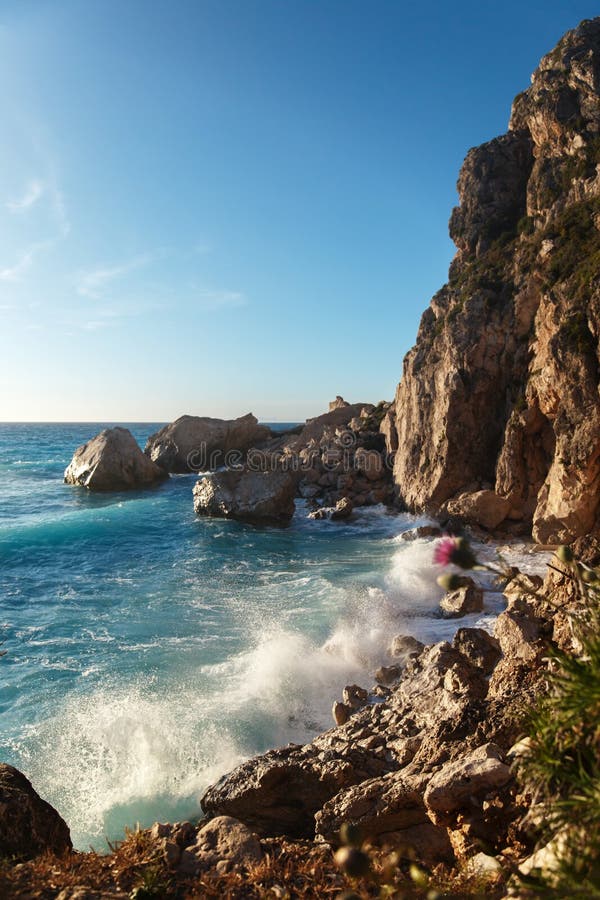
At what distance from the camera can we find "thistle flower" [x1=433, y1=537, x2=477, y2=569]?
321cm

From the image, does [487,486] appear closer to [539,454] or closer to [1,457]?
[539,454]

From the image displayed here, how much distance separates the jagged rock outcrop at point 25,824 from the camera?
471cm

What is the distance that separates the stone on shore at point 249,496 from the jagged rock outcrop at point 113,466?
524 inches

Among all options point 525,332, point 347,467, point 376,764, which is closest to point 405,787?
point 376,764

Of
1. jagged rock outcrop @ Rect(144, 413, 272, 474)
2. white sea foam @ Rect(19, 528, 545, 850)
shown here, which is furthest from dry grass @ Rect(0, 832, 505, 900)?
jagged rock outcrop @ Rect(144, 413, 272, 474)

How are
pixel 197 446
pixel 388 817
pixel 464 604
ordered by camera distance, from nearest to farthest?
1. pixel 388 817
2. pixel 464 604
3. pixel 197 446

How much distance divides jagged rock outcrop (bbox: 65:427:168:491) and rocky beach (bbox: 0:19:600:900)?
0.59 feet

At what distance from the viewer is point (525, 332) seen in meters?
25.9

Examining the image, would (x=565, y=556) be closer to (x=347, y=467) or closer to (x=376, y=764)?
(x=376, y=764)

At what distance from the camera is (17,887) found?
3.68 m

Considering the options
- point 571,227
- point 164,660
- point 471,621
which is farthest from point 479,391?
point 164,660

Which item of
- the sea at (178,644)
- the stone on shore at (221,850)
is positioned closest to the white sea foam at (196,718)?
the sea at (178,644)

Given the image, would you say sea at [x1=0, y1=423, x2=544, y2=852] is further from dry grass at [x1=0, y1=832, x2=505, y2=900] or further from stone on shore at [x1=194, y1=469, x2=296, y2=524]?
dry grass at [x1=0, y1=832, x2=505, y2=900]

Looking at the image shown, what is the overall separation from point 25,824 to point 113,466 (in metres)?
40.1
